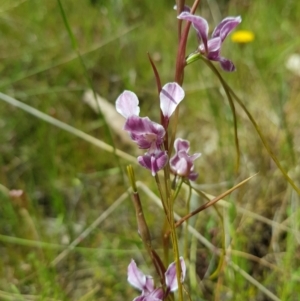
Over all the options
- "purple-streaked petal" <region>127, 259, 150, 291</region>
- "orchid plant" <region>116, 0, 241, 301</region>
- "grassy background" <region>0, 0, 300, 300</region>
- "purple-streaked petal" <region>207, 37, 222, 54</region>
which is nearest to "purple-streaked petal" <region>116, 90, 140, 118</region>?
"orchid plant" <region>116, 0, 241, 301</region>

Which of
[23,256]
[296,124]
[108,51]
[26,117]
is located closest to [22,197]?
[23,256]

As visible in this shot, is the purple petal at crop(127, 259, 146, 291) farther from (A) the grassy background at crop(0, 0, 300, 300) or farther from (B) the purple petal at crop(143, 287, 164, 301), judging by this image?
(A) the grassy background at crop(0, 0, 300, 300)

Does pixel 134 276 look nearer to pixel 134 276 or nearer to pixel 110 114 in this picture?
pixel 134 276

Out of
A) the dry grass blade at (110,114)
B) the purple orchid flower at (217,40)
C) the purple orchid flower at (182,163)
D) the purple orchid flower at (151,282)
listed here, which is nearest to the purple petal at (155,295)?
the purple orchid flower at (151,282)

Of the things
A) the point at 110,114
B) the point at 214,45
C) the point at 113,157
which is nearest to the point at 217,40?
the point at 214,45

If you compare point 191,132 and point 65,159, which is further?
point 191,132

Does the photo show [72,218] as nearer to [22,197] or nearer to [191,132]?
[22,197]
